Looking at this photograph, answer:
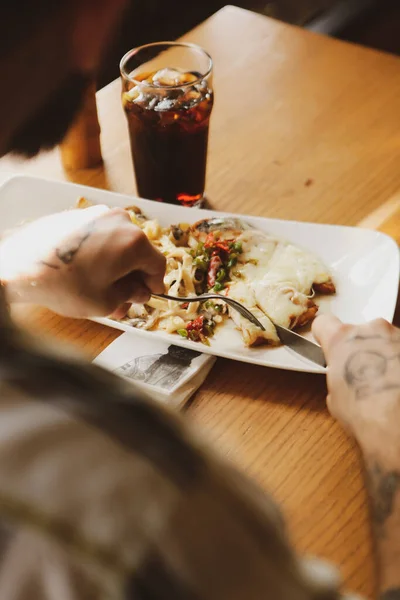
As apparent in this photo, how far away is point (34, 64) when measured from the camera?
15.8 inches

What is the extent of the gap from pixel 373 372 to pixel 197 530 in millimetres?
583

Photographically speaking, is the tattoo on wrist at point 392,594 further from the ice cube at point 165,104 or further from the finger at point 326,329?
the ice cube at point 165,104

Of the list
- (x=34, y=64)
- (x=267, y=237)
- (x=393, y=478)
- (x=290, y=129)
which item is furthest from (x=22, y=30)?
(x=290, y=129)

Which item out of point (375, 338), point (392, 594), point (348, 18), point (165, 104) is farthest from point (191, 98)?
point (348, 18)

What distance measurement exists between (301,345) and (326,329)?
5 centimetres

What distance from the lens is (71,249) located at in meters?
0.92

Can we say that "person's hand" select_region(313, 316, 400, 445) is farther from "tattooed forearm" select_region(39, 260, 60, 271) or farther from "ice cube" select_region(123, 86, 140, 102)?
"ice cube" select_region(123, 86, 140, 102)

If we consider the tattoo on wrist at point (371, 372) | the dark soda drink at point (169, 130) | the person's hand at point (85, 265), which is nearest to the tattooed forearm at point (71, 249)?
the person's hand at point (85, 265)

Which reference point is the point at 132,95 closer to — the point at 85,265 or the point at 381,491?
the point at 85,265

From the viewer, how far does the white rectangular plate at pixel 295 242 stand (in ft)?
3.16

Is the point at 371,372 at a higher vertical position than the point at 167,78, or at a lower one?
lower

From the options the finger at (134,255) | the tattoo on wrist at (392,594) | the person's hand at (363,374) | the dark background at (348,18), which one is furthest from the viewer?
the dark background at (348,18)

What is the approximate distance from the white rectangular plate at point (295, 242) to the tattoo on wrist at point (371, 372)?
63mm

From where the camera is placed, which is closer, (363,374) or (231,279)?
(363,374)
